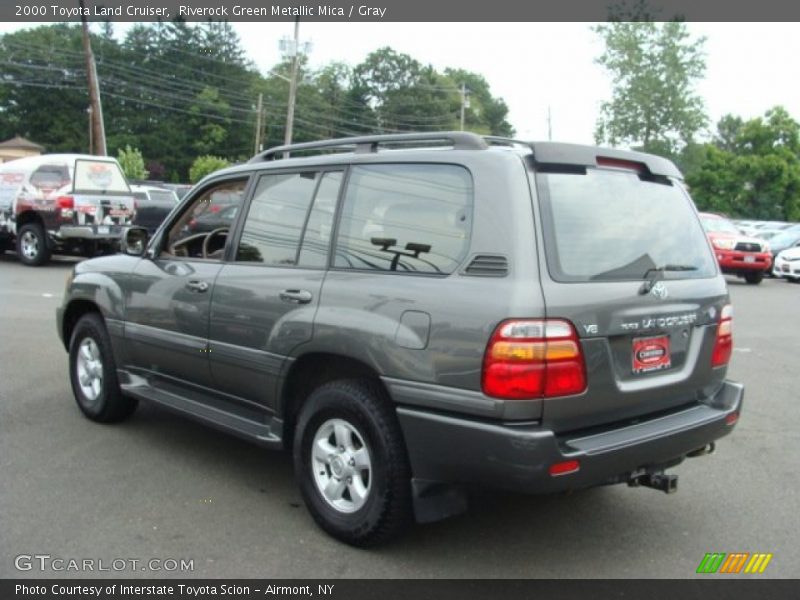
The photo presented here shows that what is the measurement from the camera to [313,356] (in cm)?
367

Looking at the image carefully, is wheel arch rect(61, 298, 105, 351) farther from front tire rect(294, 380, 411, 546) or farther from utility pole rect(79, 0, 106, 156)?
utility pole rect(79, 0, 106, 156)

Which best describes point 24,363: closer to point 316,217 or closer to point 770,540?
point 316,217

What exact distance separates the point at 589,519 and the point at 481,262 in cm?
168

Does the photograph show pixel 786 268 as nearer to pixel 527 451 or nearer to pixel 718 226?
pixel 718 226

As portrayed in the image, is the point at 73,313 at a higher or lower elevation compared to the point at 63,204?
lower

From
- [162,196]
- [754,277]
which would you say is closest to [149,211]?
[162,196]

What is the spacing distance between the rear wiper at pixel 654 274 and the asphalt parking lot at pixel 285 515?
4.16 ft

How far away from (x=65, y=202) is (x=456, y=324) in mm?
13233

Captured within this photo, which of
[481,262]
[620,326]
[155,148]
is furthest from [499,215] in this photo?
[155,148]

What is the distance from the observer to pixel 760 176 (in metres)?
39.3

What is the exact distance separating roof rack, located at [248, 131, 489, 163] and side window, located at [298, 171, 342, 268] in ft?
0.62

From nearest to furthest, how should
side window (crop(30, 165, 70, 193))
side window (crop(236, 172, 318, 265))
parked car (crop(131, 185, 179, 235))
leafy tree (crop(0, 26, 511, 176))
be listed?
1. side window (crop(236, 172, 318, 265))
2. side window (crop(30, 165, 70, 193))
3. parked car (crop(131, 185, 179, 235))
4. leafy tree (crop(0, 26, 511, 176))

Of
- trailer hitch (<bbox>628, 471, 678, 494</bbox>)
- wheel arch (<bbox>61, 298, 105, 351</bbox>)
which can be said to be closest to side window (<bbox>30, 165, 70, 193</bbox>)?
wheel arch (<bbox>61, 298, 105, 351</bbox>)

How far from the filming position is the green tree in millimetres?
45812
